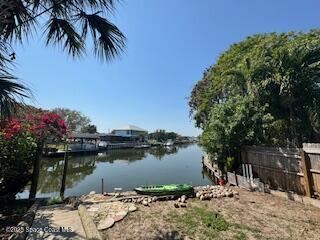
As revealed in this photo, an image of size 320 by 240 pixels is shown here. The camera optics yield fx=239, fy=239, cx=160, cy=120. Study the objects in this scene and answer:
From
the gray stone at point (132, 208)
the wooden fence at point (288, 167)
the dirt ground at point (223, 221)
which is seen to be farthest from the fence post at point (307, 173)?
the gray stone at point (132, 208)

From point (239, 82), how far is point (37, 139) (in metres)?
10.1

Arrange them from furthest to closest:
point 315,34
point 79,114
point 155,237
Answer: point 79,114 → point 315,34 → point 155,237

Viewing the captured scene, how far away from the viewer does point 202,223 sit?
525cm

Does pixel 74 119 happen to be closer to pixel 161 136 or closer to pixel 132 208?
pixel 161 136

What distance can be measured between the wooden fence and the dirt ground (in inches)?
27.9

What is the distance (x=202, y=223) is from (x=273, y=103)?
7.39 meters

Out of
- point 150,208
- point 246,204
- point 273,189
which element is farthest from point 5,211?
point 273,189

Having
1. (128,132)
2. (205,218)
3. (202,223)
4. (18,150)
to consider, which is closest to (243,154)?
(205,218)

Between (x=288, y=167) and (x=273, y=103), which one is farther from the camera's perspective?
(x=273, y=103)

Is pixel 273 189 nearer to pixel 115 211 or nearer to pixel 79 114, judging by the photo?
pixel 115 211

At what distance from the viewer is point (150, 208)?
264 inches

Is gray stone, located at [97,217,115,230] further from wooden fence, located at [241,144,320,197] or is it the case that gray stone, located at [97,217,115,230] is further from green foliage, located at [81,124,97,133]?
green foliage, located at [81,124,97,133]

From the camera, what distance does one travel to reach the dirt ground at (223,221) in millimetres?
4652

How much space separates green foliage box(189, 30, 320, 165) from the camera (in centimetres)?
953
